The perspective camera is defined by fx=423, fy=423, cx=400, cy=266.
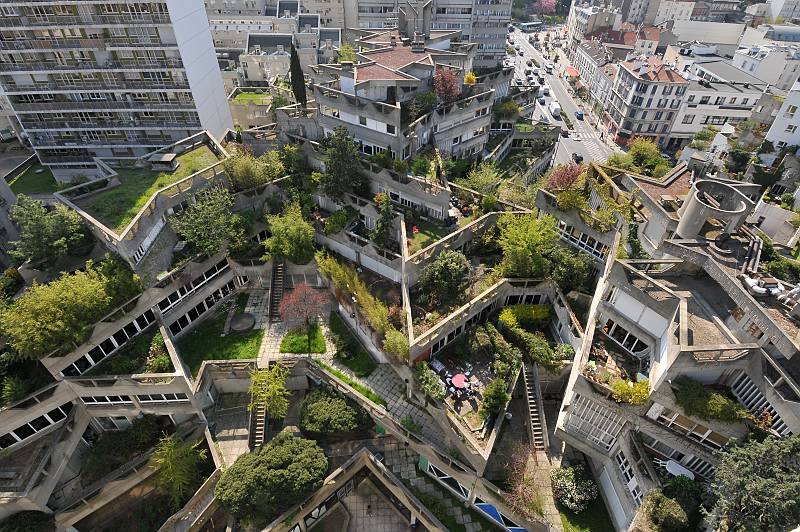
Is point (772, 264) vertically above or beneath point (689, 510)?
above

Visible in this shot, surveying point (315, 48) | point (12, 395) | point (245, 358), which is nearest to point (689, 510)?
point (245, 358)

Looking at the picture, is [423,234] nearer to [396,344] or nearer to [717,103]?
[396,344]

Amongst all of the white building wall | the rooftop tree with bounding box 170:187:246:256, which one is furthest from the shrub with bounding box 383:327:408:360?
the white building wall

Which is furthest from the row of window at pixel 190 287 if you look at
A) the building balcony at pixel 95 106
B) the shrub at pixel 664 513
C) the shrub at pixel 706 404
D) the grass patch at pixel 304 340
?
the shrub at pixel 664 513

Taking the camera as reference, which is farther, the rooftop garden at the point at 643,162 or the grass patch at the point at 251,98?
the grass patch at the point at 251,98

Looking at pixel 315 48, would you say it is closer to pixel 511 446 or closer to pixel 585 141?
pixel 585 141

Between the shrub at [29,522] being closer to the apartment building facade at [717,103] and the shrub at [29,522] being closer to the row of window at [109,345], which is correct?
the row of window at [109,345]
